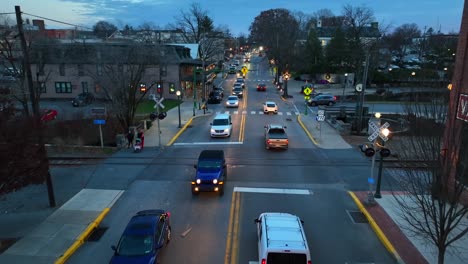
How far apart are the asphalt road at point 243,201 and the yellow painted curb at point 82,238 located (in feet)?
0.75

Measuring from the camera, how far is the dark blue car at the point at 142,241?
1071 centimetres

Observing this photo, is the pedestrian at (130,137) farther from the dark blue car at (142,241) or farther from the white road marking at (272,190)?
the dark blue car at (142,241)

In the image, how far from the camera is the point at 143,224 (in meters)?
11.8

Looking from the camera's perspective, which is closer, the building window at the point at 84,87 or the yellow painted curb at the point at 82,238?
the yellow painted curb at the point at 82,238

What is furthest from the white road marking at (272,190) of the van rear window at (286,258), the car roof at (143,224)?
the van rear window at (286,258)

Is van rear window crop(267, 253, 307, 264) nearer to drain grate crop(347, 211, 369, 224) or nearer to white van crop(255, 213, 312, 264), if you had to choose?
white van crop(255, 213, 312, 264)

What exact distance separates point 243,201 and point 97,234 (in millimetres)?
6151

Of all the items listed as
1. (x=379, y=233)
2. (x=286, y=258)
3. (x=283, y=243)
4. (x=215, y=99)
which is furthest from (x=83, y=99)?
(x=286, y=258)

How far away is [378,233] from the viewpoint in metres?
13.5

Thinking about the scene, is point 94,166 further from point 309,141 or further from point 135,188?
point 309,141

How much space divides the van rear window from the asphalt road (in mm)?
1780

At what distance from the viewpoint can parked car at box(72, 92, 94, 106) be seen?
45.7 meters

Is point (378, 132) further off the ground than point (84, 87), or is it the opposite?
point (378, 132)

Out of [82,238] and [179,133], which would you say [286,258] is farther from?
[179,133]
